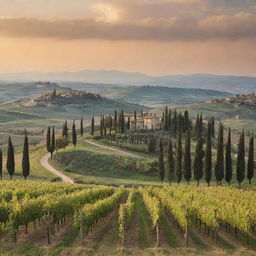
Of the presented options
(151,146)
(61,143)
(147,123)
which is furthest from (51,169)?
(147,123)

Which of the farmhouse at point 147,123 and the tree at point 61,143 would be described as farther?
the farmhouse at point 147,123

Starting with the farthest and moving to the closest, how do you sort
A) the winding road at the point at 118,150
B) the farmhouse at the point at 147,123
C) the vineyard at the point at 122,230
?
1. the farmhouse at the point at 147,123
2. the winding road at the point at 118,150
3. the vineyard at the point at 122,230

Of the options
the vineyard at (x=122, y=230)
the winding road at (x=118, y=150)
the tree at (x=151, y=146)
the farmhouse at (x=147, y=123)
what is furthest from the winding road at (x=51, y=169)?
the farmhouse at (x=147, y=123)

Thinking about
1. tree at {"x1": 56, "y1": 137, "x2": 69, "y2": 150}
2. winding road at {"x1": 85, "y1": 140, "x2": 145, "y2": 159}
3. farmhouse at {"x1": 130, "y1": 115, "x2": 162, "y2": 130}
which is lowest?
winding road at {"x1": 85, "y1": 140, "x2": 145, "y2": 159}

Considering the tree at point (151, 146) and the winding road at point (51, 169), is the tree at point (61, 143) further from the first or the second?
the tree at point (151, 146)

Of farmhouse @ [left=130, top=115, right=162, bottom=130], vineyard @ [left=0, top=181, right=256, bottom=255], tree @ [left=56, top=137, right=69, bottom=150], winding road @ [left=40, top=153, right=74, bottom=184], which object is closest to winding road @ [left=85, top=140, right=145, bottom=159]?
tree @ [left=56, top=137, right=69, bottom=150]

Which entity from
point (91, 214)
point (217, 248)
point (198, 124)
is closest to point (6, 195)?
point (91, 214)

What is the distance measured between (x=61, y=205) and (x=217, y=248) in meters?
17.9

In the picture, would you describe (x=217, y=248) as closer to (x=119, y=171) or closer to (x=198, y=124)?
(x=119, y=171)

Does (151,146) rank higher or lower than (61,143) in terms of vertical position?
lower

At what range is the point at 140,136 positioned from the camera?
142 meters

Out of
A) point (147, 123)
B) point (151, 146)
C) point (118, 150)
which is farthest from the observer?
point (147, 123)

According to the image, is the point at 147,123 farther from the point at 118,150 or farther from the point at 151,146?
the point at 118,150

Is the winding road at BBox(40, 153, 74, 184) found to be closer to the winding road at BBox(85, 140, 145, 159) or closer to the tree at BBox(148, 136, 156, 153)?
the winding road at BBox(85, 140, 145, 159)
